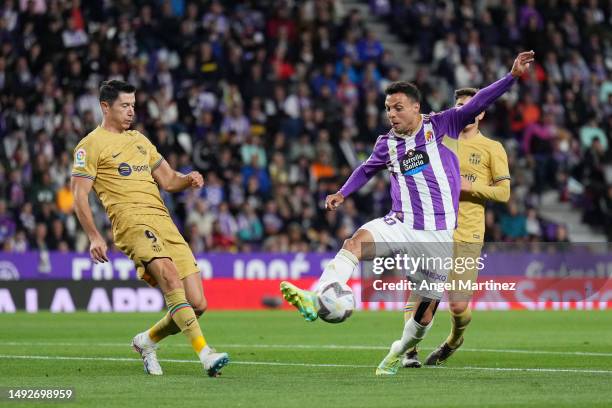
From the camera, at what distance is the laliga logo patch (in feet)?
36.7

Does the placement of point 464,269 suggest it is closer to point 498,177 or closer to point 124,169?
point 498,177

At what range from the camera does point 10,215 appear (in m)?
23.5

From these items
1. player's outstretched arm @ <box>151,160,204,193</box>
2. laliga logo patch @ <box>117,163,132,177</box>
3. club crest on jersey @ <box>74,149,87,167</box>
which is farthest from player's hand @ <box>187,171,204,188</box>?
club crest on jersey @ <box>74,149,87,167</box>

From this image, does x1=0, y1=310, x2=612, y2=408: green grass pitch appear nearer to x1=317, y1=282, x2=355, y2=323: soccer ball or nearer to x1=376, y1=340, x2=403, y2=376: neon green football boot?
x1=376, y1=340, x2=403, y2=376: neon green football boot

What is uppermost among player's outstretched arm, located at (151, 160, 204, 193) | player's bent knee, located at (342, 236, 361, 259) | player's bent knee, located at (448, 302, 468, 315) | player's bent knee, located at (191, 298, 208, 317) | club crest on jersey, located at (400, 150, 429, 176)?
club crest on jersey, located at (400, 150, 429, 176)

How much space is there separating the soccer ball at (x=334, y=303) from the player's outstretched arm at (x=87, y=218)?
1989 mm

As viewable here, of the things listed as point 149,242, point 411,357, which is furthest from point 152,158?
point 411,357

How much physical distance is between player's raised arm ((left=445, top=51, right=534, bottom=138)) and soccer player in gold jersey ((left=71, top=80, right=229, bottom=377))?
2258mm

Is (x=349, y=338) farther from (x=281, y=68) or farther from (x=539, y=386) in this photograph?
(x=281, y=68)

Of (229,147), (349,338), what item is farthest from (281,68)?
(349,338)

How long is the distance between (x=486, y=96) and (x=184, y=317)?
3.10m

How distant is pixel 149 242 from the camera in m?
10.9

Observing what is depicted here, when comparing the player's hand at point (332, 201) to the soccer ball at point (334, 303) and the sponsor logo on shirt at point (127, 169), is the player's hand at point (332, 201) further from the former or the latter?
the sponsor logo on shirt at point (127, 169)

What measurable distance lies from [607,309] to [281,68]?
8.82 metres
